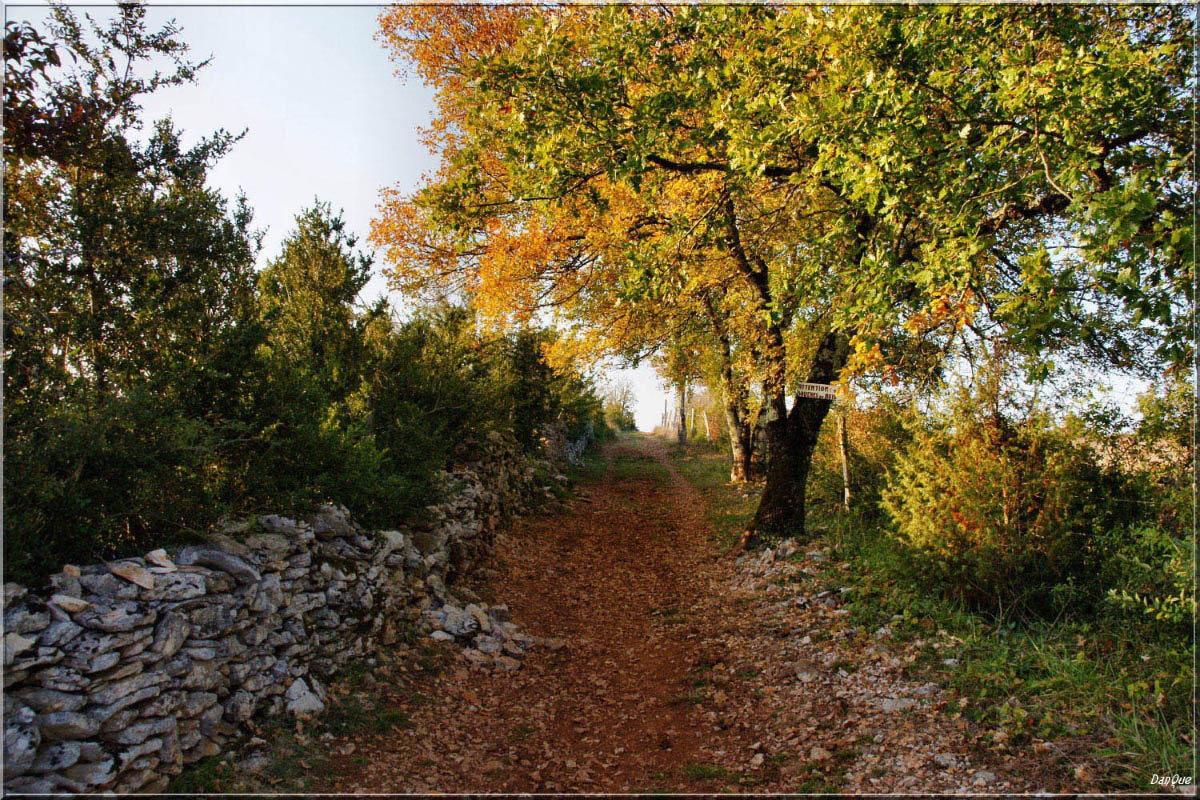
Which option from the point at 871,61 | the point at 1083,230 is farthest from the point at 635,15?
the point at 1083,230

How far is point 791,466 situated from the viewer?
1034 cm

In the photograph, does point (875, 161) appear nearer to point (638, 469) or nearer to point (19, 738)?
point (19, 738)

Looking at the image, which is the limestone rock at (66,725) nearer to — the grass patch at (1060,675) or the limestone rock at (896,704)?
the grass patch at (1060,675)

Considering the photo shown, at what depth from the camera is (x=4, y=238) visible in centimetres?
461

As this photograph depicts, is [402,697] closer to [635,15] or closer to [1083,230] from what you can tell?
[1083,230]

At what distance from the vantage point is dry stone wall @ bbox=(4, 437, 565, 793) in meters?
3.32

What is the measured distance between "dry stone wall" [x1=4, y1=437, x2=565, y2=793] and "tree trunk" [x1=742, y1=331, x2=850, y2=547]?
641 centimetres

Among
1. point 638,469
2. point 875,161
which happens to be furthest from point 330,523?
point 638,469

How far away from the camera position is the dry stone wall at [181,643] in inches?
131

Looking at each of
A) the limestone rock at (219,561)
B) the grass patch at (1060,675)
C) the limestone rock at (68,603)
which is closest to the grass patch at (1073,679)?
the grass patch at (1060,675)

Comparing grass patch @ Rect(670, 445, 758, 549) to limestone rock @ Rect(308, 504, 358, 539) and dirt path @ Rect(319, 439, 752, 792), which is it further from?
limestone rock @ Rect(308, 504, 358, 539)

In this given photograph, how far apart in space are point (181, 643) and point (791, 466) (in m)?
8.98

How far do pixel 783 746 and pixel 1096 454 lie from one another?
480cm

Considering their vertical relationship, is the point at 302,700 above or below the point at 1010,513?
below
